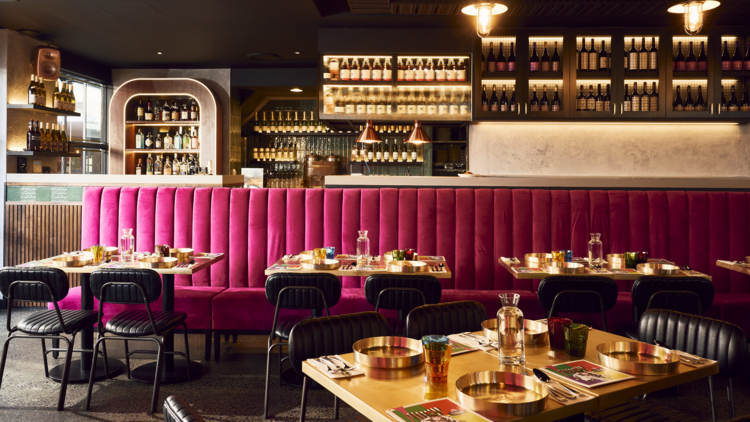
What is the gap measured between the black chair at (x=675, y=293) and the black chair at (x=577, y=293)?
0.15 meters

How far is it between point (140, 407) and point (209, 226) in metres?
1.83

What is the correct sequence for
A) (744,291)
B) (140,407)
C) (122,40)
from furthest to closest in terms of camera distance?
1. (122,40)
2. (744,291)
3. (140,407)

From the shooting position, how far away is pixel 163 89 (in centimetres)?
820

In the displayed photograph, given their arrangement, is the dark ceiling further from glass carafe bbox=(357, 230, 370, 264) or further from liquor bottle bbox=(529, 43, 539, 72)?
glass carafe bbox=(357, 230, 370, 264)

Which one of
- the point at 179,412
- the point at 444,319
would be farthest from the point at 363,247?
the point at 179,412

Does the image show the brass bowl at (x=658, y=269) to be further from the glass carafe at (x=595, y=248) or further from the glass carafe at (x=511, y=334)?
the glass carafe at (x=511, y=334)

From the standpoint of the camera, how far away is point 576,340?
5.57 feet

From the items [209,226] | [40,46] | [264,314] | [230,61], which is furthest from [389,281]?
[230,61]

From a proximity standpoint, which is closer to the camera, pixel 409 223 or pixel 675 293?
pixel 675 293

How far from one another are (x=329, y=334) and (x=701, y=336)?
51.9 inches

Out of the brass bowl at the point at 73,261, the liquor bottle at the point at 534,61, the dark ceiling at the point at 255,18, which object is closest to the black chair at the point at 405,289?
the brass bowl at the point at 73,261

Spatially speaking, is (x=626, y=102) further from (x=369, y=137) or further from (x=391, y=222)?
(x=391, y=222)

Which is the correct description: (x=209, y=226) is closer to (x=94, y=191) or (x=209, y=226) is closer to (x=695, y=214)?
(x=94, y=191)

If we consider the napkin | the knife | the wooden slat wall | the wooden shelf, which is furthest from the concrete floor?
the wooden shelf
